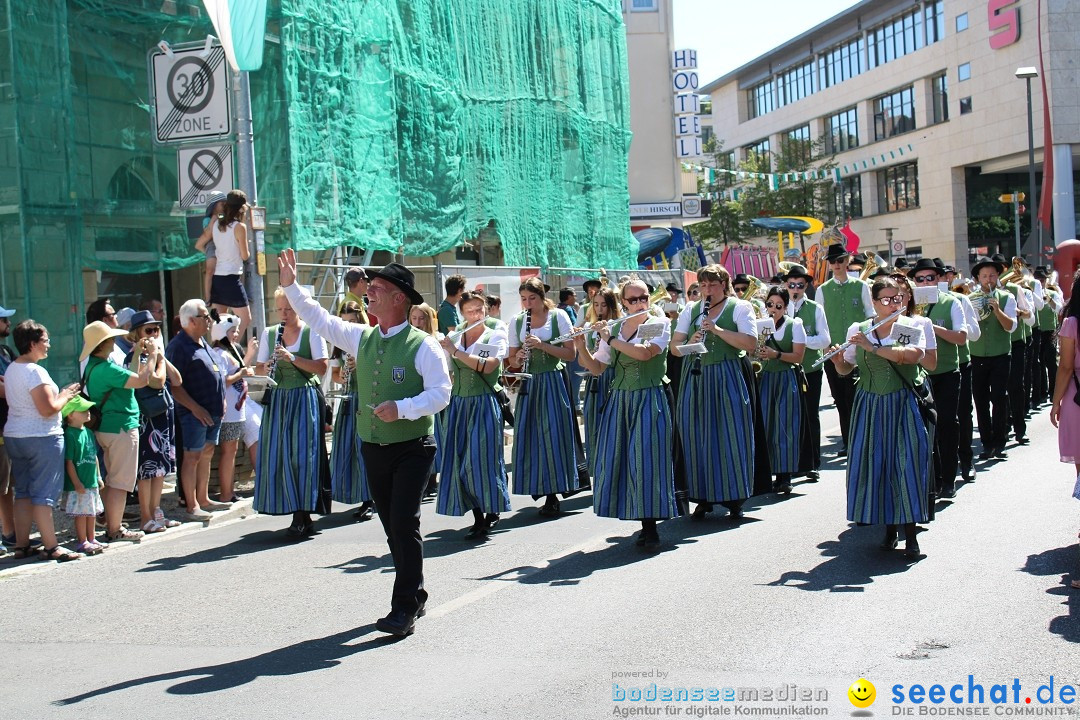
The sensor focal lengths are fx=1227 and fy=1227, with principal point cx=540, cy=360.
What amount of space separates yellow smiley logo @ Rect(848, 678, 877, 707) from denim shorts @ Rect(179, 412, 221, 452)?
658 cm

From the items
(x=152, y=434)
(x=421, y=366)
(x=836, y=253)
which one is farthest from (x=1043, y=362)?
(x=421, y=366)

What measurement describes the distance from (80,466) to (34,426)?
45cm

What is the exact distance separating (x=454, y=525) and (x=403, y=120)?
31.9 ft

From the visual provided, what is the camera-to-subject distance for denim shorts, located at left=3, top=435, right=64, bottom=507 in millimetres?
8516

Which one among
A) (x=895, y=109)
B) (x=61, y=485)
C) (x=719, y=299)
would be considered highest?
(x=895, y=109)

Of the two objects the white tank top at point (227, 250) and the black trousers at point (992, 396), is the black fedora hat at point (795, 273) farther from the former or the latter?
the white tank top at point (227, 250)

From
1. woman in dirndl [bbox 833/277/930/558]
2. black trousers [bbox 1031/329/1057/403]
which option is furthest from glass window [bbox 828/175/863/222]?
woman in dirndl [bbox 833/277/930/558]

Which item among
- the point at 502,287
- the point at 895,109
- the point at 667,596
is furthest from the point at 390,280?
the point at 895,109

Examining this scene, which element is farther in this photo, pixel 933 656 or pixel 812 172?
pixel 812 172

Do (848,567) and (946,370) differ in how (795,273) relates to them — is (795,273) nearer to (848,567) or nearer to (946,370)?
(946,370)

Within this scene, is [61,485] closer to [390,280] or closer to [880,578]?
[390,280]

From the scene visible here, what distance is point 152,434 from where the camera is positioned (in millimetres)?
9750

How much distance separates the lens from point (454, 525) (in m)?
9.73

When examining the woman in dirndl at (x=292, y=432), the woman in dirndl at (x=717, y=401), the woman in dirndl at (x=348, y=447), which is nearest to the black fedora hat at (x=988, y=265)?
the woman in dirndl at (x=717, y=401)
